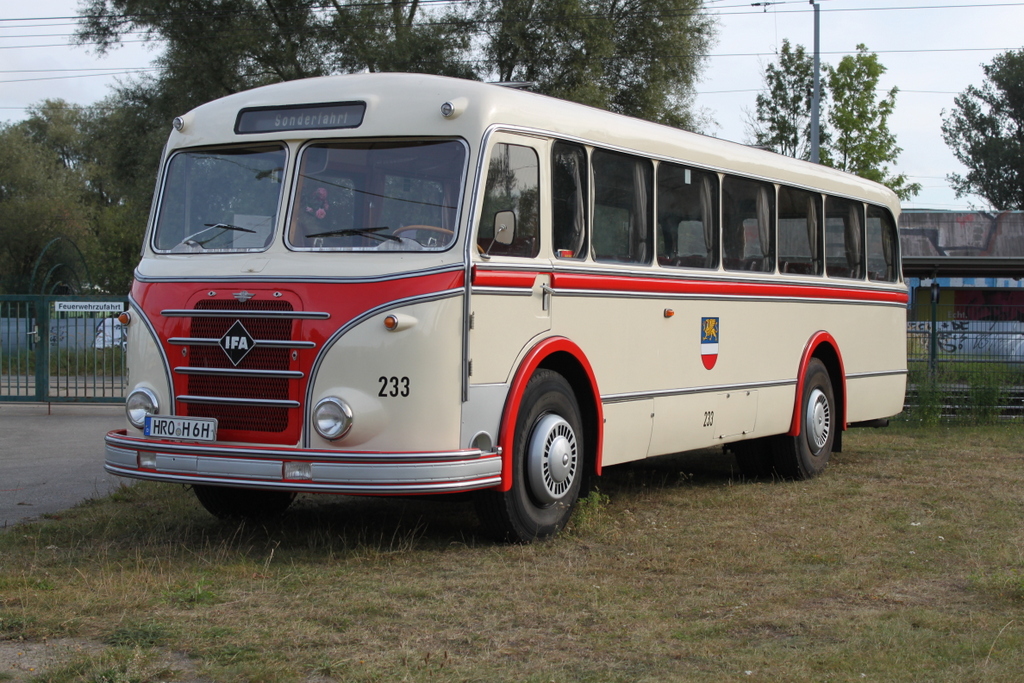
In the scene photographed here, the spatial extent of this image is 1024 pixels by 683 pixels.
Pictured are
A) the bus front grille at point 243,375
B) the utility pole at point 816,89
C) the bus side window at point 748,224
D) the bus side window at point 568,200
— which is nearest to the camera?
the bus front grille at point 243,375

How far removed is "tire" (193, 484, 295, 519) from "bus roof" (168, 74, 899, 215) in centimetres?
237

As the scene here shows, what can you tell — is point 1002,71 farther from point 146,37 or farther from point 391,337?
point 391,337

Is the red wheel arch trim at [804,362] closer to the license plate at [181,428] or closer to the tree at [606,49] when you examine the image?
the license plate at [181,428]

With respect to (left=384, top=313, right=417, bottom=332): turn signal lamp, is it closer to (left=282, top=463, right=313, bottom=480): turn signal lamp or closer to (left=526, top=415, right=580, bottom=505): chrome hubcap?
(left=282, top=463, right=313, bottom=480): turn signal lamp

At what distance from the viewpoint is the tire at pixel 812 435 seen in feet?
37.5

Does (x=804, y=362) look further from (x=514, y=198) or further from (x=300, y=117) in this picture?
(x=300, y=117)

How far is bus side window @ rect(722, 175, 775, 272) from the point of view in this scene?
10.3 meters

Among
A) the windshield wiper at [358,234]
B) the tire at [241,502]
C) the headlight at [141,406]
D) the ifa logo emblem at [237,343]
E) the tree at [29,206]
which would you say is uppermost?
the tree at [29,206]

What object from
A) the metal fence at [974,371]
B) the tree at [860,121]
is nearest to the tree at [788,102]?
the tree at [860,121]

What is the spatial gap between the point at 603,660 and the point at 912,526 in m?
4.24

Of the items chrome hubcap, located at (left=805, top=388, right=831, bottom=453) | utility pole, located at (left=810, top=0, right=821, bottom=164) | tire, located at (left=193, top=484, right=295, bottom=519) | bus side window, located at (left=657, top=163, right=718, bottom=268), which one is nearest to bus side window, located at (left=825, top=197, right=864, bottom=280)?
chrome hubcap, located at (left=805, top=388, right=831, bottom=453)

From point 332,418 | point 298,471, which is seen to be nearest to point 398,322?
point 332,418

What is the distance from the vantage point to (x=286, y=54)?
31.9m

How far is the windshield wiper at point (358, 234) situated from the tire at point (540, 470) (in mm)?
1319
